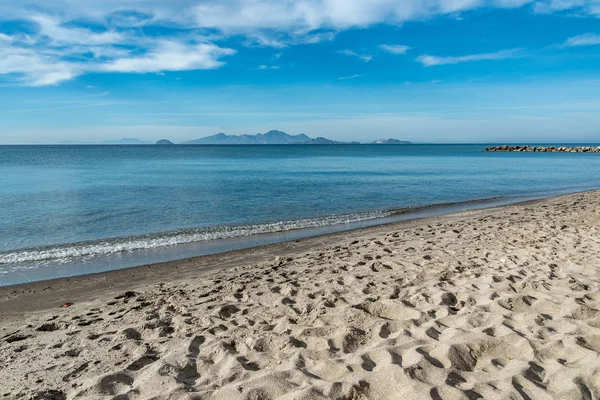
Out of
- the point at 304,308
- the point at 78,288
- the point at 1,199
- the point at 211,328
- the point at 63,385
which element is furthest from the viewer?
the point at 1,199

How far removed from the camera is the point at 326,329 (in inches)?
197

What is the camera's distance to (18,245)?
39.2 ft

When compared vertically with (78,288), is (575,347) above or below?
above

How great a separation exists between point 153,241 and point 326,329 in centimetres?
865

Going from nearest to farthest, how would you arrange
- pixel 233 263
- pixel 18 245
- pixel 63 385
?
pixel 63 385 → pixel 233 263 → pixel 18 245

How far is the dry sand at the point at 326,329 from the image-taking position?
379 centimetres

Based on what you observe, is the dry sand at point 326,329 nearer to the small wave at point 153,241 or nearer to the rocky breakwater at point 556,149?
the small wave at point 153,241

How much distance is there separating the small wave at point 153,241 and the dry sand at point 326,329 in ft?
8.90

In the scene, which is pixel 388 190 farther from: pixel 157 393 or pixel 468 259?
pixel 157 393

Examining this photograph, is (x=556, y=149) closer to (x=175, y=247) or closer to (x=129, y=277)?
(x=175, y=247)

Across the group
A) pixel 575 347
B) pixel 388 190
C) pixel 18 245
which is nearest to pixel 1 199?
pixel 18 245

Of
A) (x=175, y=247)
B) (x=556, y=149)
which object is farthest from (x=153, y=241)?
(x=556, y=149)

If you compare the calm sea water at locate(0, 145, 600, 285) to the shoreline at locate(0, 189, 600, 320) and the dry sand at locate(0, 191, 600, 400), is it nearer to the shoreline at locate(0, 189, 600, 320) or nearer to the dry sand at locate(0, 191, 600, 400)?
the shoreline at locate(0, 189, 600, 320)

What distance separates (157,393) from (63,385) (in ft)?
3.41
